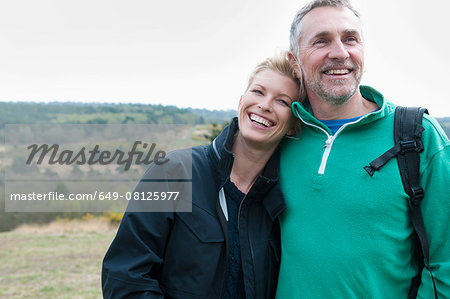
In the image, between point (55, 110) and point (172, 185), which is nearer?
point (172, 185)

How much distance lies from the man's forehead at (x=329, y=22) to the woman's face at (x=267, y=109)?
0.35 metres

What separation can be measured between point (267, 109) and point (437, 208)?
108cm

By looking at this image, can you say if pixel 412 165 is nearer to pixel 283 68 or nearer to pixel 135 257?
pixel 283 68

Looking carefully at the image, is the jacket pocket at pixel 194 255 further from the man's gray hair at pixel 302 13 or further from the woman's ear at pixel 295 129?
the man's gray hair at pixel 302 13

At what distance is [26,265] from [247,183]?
14.7m

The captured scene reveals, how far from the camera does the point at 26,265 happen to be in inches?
571

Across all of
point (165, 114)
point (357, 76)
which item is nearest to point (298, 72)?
point (357, 76)

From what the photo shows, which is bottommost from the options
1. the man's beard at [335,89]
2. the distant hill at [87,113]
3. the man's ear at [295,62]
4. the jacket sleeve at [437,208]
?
the distant hill at [87,113]

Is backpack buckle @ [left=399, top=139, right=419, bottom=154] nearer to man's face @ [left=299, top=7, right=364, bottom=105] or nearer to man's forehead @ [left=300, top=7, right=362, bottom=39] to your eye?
man's face @ [left=299, top=7, right=364, bottom=105]

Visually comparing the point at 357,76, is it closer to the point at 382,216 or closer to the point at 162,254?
the point at 382,216

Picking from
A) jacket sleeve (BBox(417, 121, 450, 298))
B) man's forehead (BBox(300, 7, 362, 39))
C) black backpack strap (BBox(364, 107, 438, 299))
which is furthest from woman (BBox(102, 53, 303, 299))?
jacket sleeve (BBox(417, 121, 450, 298))

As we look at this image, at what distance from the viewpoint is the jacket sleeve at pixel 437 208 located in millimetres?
1993

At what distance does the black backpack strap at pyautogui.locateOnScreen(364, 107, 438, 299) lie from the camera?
205 centimetres

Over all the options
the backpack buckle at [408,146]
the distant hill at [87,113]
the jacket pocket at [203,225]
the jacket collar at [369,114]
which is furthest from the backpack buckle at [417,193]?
the distant hill at [87,113]
